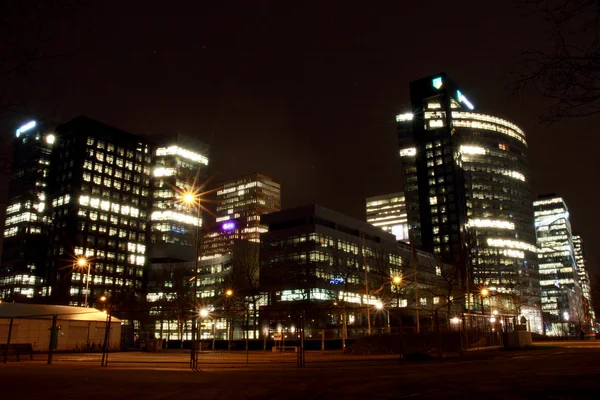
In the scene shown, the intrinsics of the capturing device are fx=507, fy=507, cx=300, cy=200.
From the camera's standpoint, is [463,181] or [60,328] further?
[463,181]

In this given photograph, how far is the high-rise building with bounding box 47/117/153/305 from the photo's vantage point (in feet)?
486

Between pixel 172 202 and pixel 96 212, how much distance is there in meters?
29.6

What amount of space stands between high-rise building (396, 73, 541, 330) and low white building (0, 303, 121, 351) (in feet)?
412

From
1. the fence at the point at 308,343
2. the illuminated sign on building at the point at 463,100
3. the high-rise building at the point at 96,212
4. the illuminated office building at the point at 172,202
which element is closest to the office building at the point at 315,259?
the fence at the point at 308,343

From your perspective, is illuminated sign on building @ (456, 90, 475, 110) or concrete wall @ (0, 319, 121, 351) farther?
illuminated sign on building @ (456, 90, 475, 110)

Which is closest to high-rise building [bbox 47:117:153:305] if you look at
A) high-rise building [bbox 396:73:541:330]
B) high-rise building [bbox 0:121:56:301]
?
high-rise building [bbox 0:121:56:301]

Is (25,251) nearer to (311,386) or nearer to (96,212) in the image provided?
(96,212)

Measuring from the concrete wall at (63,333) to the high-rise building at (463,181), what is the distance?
125 meters

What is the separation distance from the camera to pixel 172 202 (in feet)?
596

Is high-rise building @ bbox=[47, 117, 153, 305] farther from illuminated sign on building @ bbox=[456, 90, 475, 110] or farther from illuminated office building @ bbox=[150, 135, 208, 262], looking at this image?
illuminated sign on building @ bbox=[456, 90, 475, 110]

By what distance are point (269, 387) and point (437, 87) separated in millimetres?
174178

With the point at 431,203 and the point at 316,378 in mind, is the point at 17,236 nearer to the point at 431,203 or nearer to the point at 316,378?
the point at 431,203

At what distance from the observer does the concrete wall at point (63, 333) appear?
136ft

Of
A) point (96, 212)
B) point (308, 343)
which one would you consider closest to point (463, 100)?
point (96, 212)
